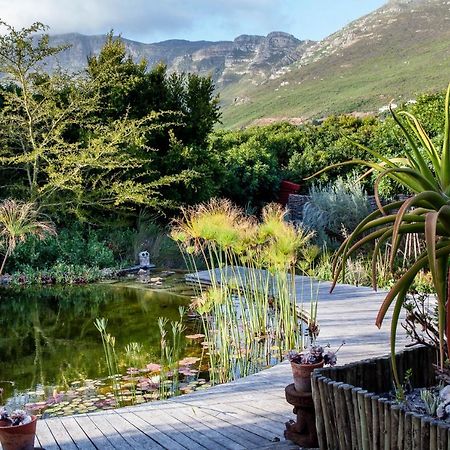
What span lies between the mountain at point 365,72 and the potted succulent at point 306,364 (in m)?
26.7

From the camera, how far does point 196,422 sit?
3242 millimetres

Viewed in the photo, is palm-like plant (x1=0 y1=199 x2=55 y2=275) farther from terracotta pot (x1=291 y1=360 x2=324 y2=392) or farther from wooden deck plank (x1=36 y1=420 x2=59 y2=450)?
terracotta pot (x1=291 y1=360 x2=324 y2=392)

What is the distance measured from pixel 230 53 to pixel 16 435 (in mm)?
78694

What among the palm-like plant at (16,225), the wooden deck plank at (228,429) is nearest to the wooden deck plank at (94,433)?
the wooden deck plank at (228,429)

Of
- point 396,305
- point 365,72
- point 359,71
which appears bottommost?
point 396,305

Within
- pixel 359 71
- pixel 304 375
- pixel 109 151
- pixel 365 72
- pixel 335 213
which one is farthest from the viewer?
pixel 359 71

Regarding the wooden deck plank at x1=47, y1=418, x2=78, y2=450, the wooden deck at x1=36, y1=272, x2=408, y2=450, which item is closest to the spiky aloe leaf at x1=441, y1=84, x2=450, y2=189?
the wooden deck at x1=36, y1=272, x2=408, y2=450

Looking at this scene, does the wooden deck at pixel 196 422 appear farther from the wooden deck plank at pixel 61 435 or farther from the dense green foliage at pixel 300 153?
the dense green foliage at pixel 300 153

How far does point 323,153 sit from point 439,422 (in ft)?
40.8

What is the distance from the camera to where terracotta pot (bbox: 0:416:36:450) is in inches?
103

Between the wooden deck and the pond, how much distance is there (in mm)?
542

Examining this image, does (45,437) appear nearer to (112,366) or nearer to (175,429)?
(175,429)

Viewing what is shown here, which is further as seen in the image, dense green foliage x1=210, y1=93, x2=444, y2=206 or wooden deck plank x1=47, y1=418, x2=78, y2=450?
dense green foliage x1=210, y1=93, x2=444, y2=206

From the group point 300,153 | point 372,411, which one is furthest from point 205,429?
point 300,153
